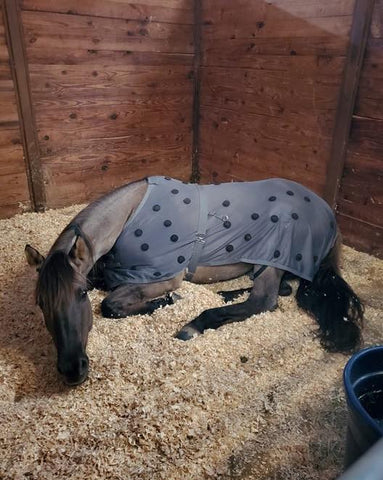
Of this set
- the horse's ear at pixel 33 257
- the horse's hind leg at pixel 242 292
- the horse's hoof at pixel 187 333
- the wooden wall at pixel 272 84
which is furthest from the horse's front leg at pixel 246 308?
the wooden wall at pixel 272 84

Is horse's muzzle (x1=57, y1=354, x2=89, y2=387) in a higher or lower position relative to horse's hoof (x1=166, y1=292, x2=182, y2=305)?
higher

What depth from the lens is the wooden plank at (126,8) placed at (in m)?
2.88

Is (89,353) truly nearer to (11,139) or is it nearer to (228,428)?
(228,428)

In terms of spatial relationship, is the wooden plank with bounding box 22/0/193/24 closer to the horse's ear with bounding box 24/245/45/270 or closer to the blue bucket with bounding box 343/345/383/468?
the horse's ear with bounding box 24/245/45/270

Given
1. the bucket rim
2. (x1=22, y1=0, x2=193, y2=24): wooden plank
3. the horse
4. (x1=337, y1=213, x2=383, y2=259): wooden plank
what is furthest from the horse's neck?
(x1=22, y1=0, x2=193, y2=24): wooden plank

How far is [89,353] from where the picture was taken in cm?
162

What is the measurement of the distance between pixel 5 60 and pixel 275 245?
2374 mm

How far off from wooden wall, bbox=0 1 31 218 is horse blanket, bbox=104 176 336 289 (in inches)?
61.6

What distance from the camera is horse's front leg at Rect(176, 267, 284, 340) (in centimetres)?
181

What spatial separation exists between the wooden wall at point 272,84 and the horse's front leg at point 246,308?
1.24m

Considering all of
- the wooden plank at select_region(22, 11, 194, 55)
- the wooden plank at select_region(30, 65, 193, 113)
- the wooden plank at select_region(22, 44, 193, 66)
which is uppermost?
the wooden plank at select_region(22, 11, 194, 55)

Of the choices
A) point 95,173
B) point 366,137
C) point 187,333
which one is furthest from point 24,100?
point 366,137

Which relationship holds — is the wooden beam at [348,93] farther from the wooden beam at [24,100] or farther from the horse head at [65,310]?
the wooden beam at [24,100]

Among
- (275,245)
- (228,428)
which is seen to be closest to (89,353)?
(228,428)
